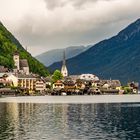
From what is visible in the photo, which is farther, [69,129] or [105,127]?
[105,127]

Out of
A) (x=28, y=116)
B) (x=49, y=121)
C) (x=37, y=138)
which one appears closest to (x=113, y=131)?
(x=37, y=138)

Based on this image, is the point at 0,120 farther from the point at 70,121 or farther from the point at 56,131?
the point at 56,131

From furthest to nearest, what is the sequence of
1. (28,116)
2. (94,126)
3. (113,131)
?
(28,116) < (94,126) < (113,131)

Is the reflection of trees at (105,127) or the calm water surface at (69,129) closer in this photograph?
the calm water surface at (69,129)

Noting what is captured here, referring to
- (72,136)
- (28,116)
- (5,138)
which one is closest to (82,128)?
(72,136)

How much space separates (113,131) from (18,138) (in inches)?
585

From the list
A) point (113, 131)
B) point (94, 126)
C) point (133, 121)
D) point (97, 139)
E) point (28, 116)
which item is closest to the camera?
point (97, 139)

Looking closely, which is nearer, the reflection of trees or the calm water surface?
the calm water surface

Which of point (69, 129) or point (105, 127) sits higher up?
point (105, 127)

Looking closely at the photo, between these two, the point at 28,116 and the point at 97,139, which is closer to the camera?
the point at 97,139

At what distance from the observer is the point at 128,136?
71.4 metres

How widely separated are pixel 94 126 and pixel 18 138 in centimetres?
1723

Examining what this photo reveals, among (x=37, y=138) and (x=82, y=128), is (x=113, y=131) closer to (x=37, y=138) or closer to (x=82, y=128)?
(x=82, y=128)

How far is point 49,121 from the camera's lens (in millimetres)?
92875
